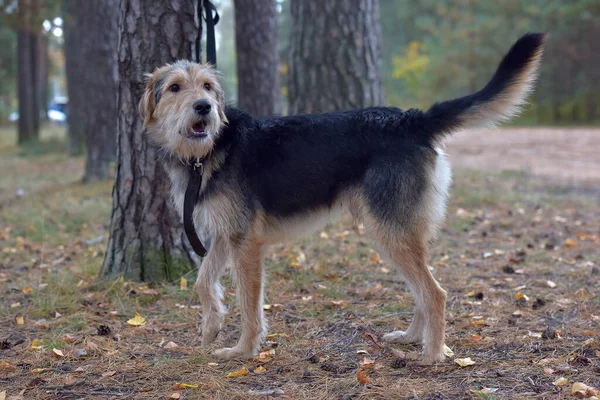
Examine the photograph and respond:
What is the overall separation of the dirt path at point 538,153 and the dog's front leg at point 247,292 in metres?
7.59

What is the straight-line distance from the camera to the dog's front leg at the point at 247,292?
450 centimetres

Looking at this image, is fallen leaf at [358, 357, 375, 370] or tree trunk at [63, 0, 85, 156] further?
tree trunk at [63, 0, 85, 156]

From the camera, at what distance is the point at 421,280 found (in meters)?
4.38

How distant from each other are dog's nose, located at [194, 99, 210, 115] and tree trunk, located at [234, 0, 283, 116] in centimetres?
605

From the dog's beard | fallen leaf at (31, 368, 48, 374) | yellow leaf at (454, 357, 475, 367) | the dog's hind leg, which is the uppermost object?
the dog's beard

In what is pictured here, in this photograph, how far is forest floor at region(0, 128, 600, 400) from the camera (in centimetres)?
394

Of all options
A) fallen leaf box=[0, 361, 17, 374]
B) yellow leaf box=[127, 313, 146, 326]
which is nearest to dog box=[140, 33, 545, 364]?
yellow leaf box=[127, 313, 146, 326]

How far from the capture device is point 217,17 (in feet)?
17.8

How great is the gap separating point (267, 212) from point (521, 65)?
6.36ft

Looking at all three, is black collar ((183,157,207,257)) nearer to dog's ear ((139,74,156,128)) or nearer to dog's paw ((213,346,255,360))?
dog's ear ((139,74,156,128))

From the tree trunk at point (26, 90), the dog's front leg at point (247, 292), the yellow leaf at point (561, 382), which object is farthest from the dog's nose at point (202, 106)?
the tree trunk at point (26, 90)

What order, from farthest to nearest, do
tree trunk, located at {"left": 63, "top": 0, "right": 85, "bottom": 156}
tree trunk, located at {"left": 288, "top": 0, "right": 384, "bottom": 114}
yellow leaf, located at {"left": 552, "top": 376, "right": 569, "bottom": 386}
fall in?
tree trunk, located at {"left": 63, "top": 0, "right": 85, "bottom": 156}, tree trunk, located at {"left": 288, "top": 0, "right": 384, "bottom": 114}, yellow leaf, located at {"left": 552, "top": 376, "right": 569, "bottom": 386}

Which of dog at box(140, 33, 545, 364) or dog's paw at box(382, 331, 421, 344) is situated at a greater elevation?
dog at box(140, 33, 545, 364)

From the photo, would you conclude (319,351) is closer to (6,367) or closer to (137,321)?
(137,321)
